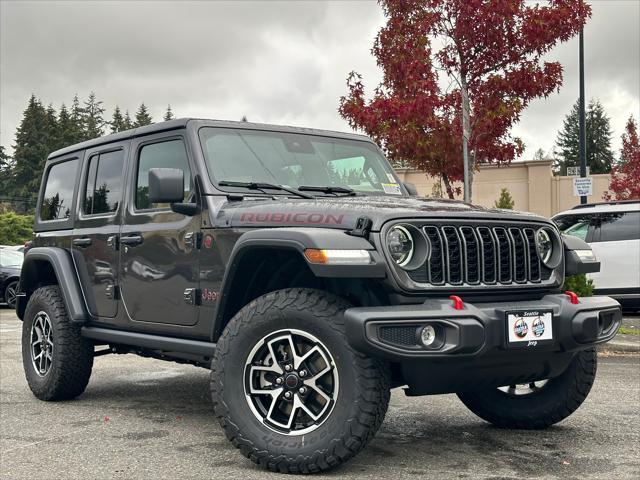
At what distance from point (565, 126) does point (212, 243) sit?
3751 inches

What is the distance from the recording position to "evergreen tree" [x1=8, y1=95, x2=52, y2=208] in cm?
7962

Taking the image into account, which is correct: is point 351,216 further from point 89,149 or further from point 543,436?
point 89,149

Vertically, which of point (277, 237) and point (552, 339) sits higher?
point (277, 237)

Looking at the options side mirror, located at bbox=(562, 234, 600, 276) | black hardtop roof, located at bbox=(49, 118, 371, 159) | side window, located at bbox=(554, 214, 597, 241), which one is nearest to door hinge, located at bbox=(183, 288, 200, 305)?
black hardtop roof, located at bbox=(49, 118, 371, 159)

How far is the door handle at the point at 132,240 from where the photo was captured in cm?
582

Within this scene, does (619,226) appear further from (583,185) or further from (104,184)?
(104,184)

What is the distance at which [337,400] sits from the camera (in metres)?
4.28

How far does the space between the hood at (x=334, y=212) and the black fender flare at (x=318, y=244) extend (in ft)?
0.37

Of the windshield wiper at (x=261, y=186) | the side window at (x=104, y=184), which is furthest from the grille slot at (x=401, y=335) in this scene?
the side window at (x=104, y=184)

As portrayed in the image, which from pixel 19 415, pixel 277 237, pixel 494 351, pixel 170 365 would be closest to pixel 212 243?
pixel 277 237

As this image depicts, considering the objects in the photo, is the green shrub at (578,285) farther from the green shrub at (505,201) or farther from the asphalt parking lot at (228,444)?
the green shrub at (505,201)

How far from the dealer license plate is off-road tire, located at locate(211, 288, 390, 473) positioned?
67cm

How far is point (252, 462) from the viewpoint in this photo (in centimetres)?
466

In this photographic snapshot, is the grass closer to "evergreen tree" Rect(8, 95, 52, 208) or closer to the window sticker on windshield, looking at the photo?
the window sticker on windshield
